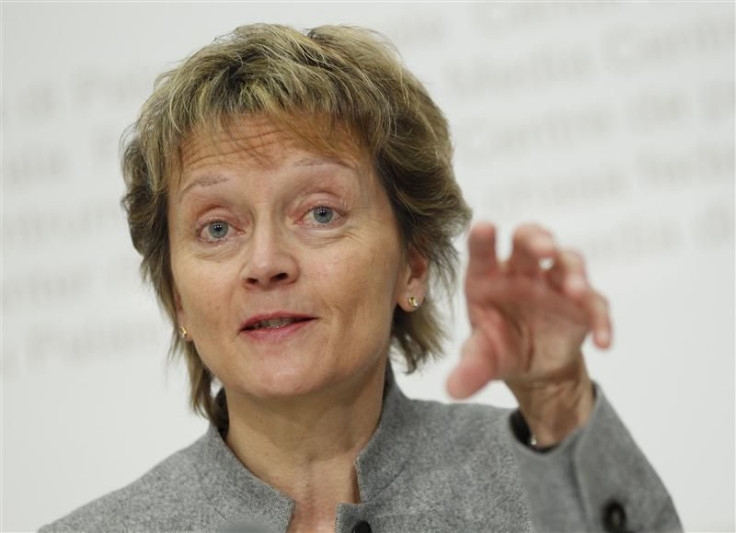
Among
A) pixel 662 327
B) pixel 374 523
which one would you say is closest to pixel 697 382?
pixel 662 327

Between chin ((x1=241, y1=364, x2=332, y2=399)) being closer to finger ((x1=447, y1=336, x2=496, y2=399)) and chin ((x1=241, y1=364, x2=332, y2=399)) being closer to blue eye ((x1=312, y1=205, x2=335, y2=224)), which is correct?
blue eye ((x1=312, y1=205, x2=335, y2=224))

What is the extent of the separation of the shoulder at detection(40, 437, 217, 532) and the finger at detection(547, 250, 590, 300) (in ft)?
2.82

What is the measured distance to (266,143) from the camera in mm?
1727

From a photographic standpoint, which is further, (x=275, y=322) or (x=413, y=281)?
(x=413, y=281)

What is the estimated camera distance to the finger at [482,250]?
4.26 feet

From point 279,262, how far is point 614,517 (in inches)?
25.4

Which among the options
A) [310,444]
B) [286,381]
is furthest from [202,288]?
[310,444]

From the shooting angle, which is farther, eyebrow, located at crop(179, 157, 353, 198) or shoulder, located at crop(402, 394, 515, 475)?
shoulder, located at crop(402, 394, 515, 475)

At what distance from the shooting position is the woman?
5.57 ft

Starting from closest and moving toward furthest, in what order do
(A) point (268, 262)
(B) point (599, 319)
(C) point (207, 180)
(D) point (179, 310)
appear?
1. (B) point (599, 319)
2. (A) point (268, 262)
3. (C) point (207, 180)
4. (D) point (179, 310)

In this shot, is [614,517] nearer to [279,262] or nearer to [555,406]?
[555,406]

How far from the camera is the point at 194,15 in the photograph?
119 inches

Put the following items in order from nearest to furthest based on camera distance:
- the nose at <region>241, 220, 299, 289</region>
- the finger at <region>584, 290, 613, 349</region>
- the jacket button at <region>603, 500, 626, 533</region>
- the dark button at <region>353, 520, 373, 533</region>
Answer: the finger at <region>584, 290, 613, 349</region> < the jacket button at <region>603, 500, 626, 533</region> < the nose at <region>241, 220, 299, 289</region> < the dark button at <region>353, 520, 373, 533</region>

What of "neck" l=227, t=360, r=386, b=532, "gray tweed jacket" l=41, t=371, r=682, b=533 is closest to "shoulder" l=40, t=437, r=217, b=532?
"gray tweed jacket" l=41, t=371, r=682, b=533
